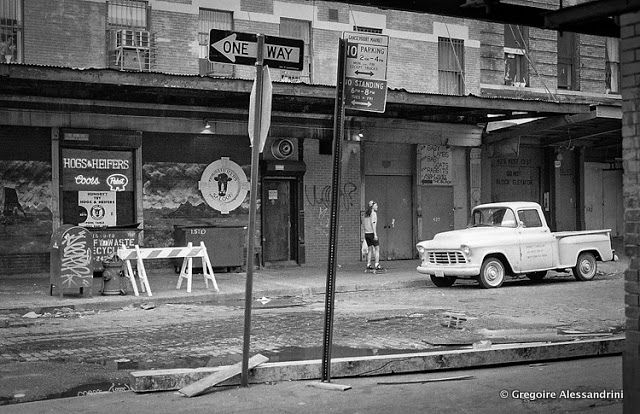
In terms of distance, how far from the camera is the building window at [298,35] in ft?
71.4

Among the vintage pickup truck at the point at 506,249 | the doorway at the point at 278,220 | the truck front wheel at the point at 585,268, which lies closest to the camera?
the vintage pickup truck at the point at 506,249

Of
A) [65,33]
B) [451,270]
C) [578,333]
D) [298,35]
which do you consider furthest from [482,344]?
[298,35]

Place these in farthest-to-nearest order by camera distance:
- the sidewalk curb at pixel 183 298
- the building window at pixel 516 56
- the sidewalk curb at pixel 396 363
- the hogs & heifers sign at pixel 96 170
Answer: the building window at pixel 516 56, the hogs & heifers sign at pixel 96 170, the sidewalk curb at pixel 183 298, the sidewalk curb at pixel 396 363

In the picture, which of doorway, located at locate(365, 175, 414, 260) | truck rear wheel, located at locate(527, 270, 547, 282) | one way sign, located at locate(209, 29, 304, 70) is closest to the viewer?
one way sign, located at locate(209, 29, 304, 70)

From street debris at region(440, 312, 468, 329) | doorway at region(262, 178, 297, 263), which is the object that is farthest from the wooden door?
street debris at region(440, 312, 468, 329)

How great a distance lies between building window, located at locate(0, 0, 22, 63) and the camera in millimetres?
18203

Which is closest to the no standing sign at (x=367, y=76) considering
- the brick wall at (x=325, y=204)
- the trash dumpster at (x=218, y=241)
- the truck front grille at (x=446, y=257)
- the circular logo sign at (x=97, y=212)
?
the truck front grille at (x=446, y=257)

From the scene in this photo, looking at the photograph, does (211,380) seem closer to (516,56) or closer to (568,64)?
(516,56)

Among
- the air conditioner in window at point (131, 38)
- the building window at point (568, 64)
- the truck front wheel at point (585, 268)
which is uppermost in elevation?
the building window at point (568, 64)

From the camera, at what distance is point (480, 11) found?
759 cm

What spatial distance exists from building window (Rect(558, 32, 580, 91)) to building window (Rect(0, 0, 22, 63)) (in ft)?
58.3

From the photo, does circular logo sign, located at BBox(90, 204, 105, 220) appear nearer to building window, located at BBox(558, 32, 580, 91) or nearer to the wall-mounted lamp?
the wall-mounted lamp

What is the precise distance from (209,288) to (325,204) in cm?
671

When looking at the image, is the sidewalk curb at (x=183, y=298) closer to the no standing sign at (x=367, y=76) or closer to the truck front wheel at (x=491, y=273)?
the truck front wheel at (x=491, y=273)
